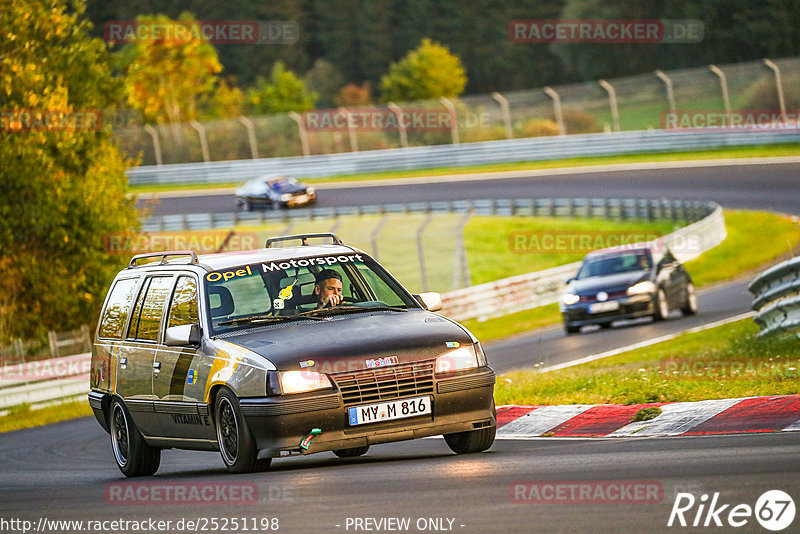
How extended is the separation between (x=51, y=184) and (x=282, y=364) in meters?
19.1

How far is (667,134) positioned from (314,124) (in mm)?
16239

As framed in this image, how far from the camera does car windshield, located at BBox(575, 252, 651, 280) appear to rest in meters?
22.6

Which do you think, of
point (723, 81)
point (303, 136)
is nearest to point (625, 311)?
point (723, 81)

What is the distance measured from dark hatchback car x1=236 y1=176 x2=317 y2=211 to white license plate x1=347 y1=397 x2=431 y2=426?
127 feet

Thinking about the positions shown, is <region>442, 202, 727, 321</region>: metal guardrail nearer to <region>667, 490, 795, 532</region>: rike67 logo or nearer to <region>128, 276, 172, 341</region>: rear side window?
<region>128, 276, 172, 341</region>: rear side window

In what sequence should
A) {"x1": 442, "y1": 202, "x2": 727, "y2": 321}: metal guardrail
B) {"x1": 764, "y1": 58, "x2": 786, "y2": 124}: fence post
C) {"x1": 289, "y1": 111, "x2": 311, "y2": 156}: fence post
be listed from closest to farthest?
{"x1": 442, "y1": 202, "x2": 727, "y2": 321}: metal guardrail < {"x1": 764, "y1": 58, "x2": 786, "y2": 124}: fence post < {"x1": 289, "y1": 111, "x2": 311, "y2": 156}: fence post

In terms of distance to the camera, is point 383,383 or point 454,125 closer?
point 383,383

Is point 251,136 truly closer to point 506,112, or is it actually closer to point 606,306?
point 506,112

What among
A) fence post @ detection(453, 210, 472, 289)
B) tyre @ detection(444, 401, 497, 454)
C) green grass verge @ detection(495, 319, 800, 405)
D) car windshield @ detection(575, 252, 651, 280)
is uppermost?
tyre @ detection(444, 401, 497, 454)

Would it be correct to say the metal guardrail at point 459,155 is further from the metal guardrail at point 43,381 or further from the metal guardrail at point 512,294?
the metal guardrail at point 43,381

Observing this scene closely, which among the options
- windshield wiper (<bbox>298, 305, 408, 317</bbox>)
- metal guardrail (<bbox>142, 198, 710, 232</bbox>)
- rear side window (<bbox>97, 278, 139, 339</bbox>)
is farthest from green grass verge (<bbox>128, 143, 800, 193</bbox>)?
windshield wiper (<bbox>298, 305, 408, 317</bbox>)

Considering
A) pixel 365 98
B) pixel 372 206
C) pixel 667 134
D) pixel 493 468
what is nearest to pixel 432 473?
pixel 493 468

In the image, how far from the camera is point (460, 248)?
36.8 metres

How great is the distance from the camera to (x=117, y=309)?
11211mm
